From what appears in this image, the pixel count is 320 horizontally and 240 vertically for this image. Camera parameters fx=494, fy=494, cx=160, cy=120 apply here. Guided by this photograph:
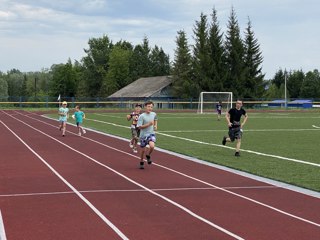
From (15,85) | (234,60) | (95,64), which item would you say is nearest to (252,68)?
(234,60)

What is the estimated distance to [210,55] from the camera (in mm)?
80750

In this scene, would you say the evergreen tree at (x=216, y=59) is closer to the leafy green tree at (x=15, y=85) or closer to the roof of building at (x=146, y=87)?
the roof of building at (x=146, y=87)

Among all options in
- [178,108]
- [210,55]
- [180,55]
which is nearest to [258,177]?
[178,108]

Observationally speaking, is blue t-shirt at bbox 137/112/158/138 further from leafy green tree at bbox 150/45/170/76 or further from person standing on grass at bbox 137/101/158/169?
leafy green tree at bbox 150/45/170/76

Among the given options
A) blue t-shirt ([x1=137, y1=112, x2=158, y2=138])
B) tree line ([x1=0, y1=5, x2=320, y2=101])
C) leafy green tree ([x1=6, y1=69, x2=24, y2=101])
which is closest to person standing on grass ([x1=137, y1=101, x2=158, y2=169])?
blue t-shirt ([x1=137, y1=112, x2=158, y2=138])

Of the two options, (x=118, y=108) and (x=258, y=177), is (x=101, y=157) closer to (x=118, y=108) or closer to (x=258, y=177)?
(x=258, y=177)

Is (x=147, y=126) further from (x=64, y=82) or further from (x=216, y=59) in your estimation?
(x=64, y=82)

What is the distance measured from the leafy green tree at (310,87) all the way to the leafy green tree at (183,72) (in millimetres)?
37861

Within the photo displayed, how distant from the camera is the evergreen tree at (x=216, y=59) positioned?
3123 inches

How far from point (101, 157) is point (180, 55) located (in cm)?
7505

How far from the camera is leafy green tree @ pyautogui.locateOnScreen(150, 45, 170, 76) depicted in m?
111

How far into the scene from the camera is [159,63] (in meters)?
112

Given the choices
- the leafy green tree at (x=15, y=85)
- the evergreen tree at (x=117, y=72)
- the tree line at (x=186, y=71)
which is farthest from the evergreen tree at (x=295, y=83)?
the leafy green tree at (x=15, y=85)

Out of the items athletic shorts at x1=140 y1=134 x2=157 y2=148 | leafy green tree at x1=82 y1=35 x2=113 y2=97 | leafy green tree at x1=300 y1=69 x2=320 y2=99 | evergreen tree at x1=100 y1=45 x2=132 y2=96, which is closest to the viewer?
athletic shorts at x1=140 y1=134 x2=157 y2=148
